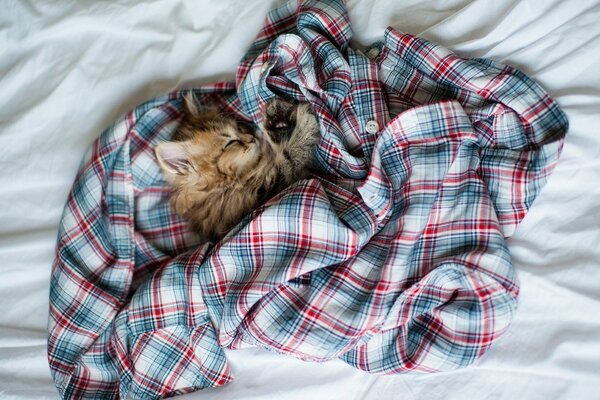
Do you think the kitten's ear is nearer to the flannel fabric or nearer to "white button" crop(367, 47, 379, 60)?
the flannel fabric

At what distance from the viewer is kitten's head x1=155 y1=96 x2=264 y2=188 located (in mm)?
1627

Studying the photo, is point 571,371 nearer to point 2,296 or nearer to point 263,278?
point 263,278

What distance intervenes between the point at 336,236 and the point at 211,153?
0.51 metres

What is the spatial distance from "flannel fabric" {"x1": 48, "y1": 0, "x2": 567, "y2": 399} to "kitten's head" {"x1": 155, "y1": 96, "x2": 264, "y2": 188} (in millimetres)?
96

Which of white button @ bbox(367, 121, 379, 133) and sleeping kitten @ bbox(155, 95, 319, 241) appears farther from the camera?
sleeping kitten @ bbox(155, 95, 319, 241)

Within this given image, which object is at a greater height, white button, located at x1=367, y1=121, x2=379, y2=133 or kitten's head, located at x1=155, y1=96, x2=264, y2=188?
white button, located at x1=367, y1=121, x2=379, y2=133

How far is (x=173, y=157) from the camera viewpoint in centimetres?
164

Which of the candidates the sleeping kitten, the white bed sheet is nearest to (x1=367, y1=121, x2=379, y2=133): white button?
the sleeping kitten

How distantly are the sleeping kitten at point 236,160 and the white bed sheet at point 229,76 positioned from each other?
293 millimetres

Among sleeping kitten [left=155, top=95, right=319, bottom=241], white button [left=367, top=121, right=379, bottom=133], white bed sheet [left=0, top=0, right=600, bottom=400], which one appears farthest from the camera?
sleeping kitten [left=155, top=95, right=319, bottom=241]

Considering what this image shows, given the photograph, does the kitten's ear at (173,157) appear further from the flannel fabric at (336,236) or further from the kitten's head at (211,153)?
the flannel fabric at (336,236)

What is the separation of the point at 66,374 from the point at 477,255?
1.29 meters

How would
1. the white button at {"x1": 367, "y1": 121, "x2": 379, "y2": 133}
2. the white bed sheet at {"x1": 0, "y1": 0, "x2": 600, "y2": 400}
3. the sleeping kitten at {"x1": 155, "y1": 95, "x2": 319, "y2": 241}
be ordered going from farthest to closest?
the sleeping kitten at {"x1": 155, "y1": 95, "x2": 319, "y2": 241}
the white button at {"x1": 367, "y1": 121, "x2": 379, "y2": 133}
the white bed sheet at {"x1": 0, "y1": 0, "x2": 600, "y2": 400}

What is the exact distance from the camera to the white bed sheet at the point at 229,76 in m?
1.34
